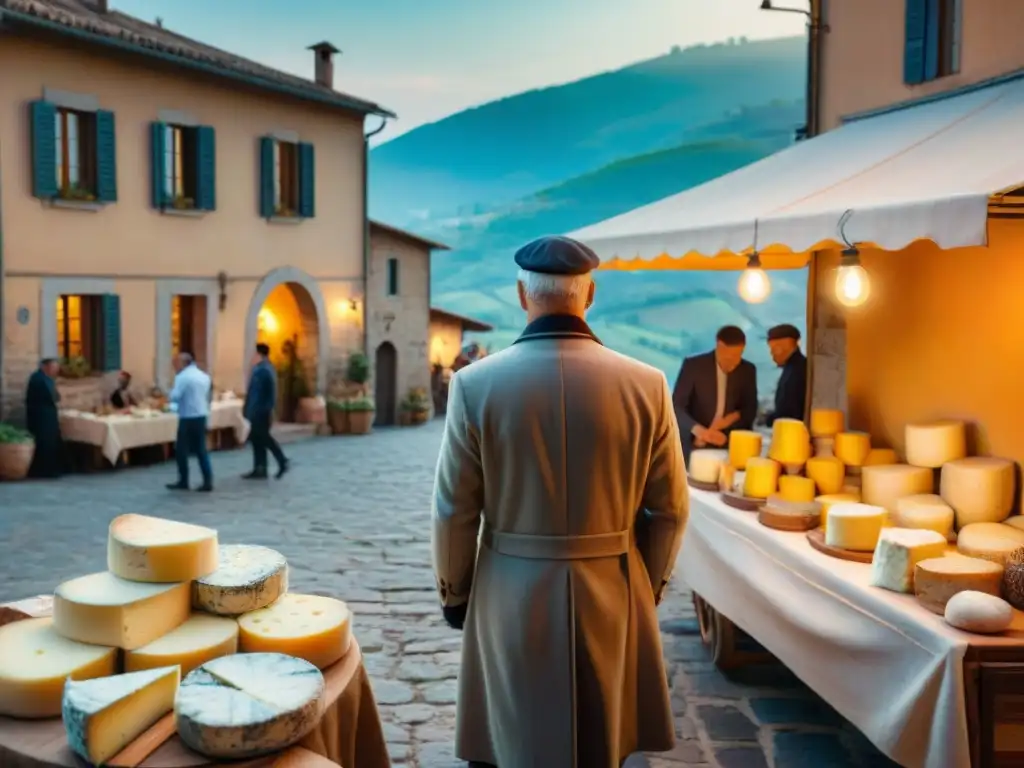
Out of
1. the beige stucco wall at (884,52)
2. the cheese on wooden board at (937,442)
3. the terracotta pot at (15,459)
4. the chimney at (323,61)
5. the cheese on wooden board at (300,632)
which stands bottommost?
the terracotta pot at (15,459)

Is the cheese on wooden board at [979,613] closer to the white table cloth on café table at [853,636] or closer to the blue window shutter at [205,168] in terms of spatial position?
the white table cloth on café table at [853,636]

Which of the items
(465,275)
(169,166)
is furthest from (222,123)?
(465,275)

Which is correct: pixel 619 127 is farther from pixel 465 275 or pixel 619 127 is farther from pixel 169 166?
pixel 169 166

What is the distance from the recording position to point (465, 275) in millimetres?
92375

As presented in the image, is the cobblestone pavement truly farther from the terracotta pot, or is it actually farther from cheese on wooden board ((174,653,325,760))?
cheese on wooden board ((174,653,325,760))

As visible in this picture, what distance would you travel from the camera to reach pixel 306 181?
18.6 metres

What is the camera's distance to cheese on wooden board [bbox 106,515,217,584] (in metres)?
3.09

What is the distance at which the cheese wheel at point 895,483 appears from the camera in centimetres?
503

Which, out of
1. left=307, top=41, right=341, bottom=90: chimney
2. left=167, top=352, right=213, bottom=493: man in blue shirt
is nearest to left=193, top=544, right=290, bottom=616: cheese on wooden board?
left=167, top=352, right=213, bottom=493: man in blue shirt

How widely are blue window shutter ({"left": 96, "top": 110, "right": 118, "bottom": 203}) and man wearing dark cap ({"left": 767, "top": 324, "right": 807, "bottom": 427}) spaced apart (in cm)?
1107

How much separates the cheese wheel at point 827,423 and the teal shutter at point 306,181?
14.2m

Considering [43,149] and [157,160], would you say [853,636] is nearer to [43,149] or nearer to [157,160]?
[43,149]

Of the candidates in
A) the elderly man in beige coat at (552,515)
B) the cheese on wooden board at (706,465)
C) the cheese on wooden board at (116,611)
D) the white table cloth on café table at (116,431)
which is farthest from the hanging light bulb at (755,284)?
the white table cloth on café table at (116,431)

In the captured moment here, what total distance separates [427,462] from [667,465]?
1201 cm
